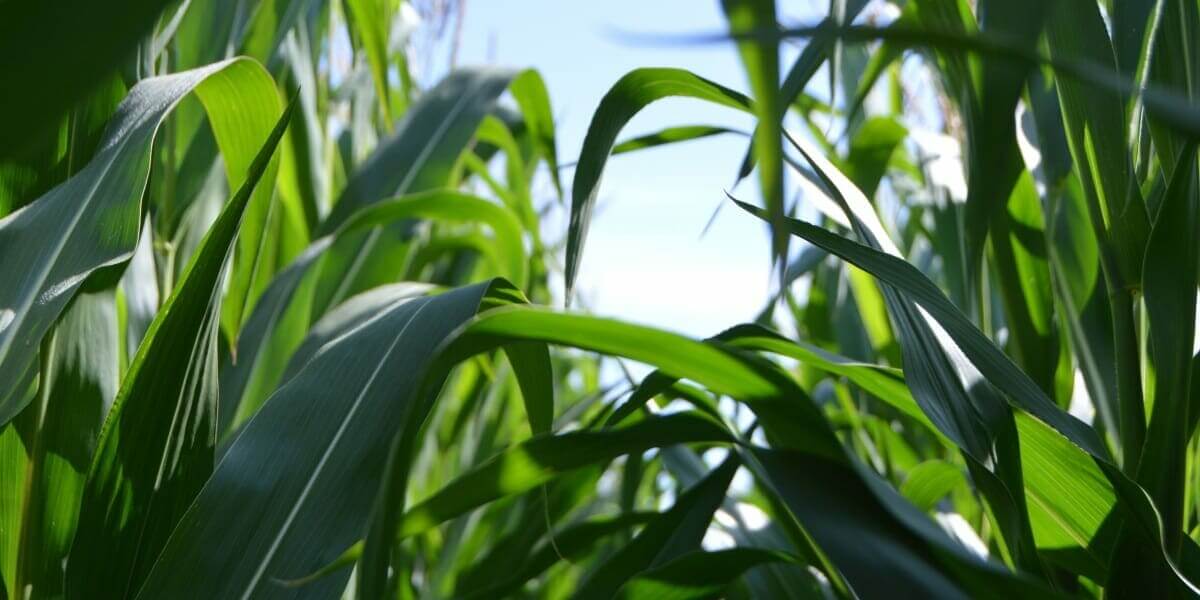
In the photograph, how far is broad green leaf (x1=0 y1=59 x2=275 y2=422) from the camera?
12.1 inches

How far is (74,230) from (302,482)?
111 mm

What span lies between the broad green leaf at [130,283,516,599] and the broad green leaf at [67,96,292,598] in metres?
0.05

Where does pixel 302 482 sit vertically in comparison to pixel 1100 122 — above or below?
below

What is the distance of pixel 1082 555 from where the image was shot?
34 centimetres

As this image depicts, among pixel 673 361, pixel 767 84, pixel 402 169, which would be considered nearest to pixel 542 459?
pixel 673 361

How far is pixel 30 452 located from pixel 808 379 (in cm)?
53

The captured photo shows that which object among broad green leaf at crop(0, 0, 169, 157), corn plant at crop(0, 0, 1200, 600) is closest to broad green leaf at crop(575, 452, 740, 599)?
corn plant at crop(0, 0, 1200, 600)

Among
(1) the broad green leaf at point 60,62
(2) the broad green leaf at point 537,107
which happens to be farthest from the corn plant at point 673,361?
(2) the broad green leaf at point 537,107

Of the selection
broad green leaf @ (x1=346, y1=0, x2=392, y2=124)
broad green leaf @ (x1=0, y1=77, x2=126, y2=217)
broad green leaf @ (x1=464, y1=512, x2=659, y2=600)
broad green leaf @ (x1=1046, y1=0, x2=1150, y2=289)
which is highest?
broad green leaf @ (x1=346, y1=0, x2=392, y2=124)

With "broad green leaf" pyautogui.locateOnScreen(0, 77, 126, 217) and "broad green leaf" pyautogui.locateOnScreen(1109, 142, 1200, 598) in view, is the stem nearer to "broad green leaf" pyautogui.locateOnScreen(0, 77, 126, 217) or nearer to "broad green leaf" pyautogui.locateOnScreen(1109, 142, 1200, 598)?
"broad green leaf" pyautogui.locateOnScreen(1109, 142, 1200, 598)

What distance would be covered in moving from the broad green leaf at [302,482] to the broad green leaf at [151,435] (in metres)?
0.05

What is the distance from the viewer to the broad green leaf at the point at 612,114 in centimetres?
31

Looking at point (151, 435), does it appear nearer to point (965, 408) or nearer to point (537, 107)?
point (965, 408)

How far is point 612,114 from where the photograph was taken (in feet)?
1.08
